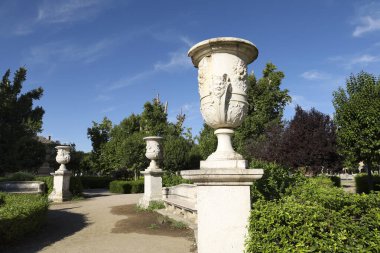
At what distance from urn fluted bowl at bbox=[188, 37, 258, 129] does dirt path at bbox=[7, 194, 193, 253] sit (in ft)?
11.9

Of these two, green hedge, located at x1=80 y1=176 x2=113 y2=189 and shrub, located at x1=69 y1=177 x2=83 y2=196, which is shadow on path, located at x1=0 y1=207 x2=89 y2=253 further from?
green hedge, located at x1=80 y1=176 x2=113 y2=189

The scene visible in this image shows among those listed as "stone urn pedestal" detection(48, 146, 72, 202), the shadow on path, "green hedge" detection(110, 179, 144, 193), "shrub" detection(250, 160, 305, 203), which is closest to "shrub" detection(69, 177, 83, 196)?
"stone urn pedestal" detection(48, 146, 72, 202)

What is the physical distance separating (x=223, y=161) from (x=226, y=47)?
1419 millimetres

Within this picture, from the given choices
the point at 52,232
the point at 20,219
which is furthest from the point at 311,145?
the point at 20,219

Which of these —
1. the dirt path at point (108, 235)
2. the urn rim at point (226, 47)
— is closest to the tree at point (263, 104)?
the dirt path at point (108, 235)

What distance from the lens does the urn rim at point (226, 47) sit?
3.73m

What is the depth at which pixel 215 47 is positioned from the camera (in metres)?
3.79

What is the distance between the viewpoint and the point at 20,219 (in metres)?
6.95

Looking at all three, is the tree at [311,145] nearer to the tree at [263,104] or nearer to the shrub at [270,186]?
the tree at [263,104]

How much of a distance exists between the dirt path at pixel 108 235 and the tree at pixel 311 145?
39.4 ft

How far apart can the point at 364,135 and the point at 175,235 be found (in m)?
12.1

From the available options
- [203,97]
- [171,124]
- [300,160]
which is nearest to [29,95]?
[171,124]

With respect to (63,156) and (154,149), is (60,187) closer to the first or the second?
(63,156)

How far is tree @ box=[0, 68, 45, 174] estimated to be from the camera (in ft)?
88.3
